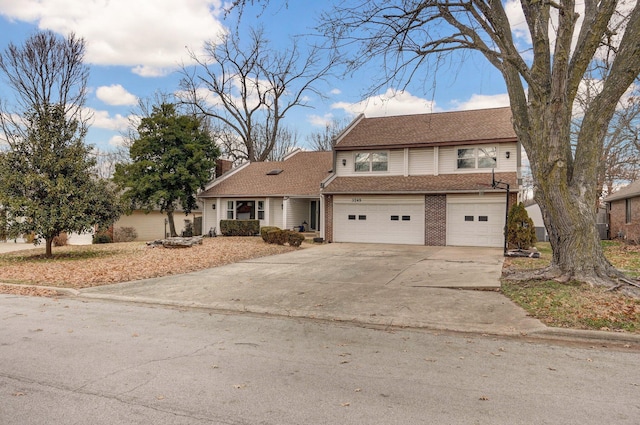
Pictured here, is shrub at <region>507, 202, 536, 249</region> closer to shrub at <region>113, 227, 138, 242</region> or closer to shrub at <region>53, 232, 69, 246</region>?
shrub at <region>113, 227, 138, 242</region>

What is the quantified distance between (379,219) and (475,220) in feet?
15.0

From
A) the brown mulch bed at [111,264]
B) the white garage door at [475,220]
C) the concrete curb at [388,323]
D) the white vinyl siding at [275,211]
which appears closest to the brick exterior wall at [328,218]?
the brown mulch bed at [111,264]

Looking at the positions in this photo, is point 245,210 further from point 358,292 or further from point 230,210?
point 358,292

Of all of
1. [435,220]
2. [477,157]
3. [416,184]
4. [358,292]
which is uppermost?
[477,157]

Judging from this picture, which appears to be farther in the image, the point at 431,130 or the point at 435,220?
the point at 431,130

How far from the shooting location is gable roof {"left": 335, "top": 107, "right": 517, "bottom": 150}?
20.3 m

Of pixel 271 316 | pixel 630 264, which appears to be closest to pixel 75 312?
pixel 271 316

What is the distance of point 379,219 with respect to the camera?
2152 cm

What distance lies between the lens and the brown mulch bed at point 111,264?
11242mm

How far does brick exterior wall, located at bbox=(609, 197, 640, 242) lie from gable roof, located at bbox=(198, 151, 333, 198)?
53.0 ft

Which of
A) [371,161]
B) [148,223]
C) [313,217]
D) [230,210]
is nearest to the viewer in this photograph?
[371,161]

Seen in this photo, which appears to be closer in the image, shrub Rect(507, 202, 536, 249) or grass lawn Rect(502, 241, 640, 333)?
grass lawn Rect(502, 241, 640, 333)

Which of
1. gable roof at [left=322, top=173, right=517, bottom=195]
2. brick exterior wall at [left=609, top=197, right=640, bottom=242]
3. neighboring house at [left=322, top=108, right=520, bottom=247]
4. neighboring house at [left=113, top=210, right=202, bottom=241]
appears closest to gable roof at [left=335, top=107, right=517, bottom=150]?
neighboring house at [left=322, top=108, right=520, bottom=247]

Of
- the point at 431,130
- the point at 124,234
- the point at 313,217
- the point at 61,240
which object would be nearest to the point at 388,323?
the point at 431,130
